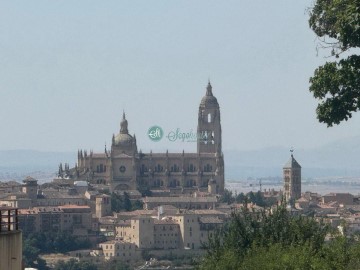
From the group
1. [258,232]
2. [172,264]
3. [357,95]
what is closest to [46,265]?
[172,264]

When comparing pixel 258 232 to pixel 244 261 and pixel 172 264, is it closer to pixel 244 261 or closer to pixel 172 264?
pixel 244 261

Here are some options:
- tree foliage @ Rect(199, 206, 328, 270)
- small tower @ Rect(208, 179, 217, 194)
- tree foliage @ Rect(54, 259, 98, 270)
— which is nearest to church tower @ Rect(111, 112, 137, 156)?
small tower @ Rect(208, 179, 217, 194)

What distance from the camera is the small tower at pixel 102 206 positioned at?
152 m

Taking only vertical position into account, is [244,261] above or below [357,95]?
below

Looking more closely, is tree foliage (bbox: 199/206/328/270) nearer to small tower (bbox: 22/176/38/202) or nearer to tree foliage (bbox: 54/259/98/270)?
tree foliage (bbox: 54/259/98/270)

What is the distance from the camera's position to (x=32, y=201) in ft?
500

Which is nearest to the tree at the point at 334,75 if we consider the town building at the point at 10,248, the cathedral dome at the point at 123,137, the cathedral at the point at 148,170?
the town building at the point at 10,248

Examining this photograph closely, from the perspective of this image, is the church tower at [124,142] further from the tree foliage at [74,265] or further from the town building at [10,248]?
the town building at [10,248]

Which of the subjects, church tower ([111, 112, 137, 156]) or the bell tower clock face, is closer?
the bell tower clock face

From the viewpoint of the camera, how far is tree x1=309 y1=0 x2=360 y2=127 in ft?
72.4

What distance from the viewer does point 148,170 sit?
17700 cm

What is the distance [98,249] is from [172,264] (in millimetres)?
9043

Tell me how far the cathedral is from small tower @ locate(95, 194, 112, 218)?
48.6 ft

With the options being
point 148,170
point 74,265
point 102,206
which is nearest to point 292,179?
point 148,170
